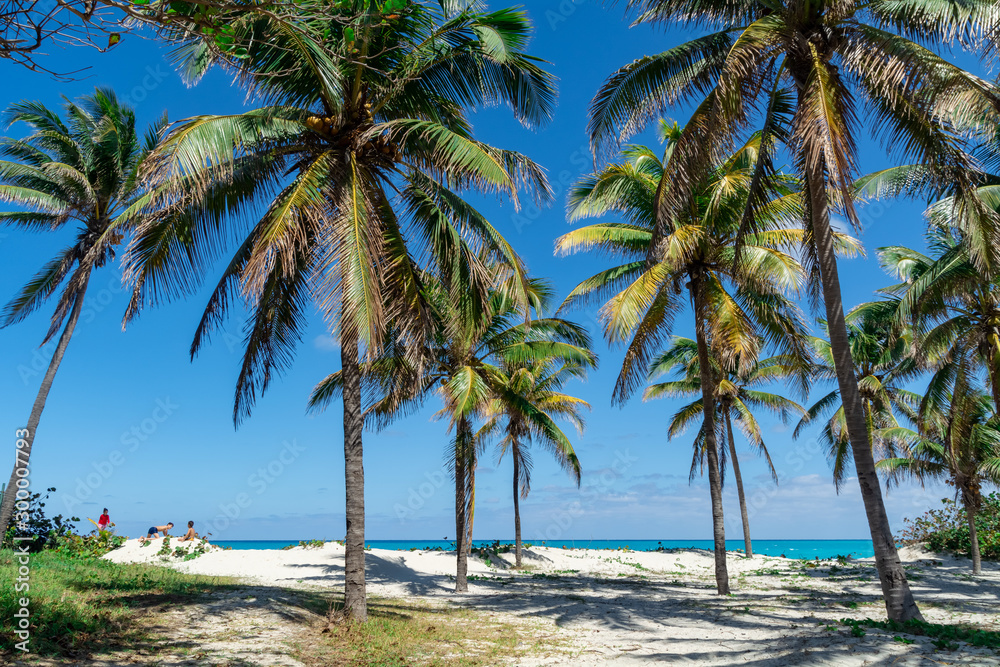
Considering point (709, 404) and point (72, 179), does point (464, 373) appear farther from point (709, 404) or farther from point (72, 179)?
point (72, 179)

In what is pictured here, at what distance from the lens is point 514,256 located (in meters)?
10.1

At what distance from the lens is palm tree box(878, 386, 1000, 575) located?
1405cm

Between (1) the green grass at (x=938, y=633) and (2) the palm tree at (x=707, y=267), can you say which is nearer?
(1) the green grass at (x=938, y=633)

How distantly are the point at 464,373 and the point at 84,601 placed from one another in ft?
24.3

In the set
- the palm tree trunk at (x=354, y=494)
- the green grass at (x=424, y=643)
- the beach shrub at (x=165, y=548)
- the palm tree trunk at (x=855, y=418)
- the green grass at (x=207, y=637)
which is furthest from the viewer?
the beach shrub at (x=165, y=548)

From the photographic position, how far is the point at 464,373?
507 inches

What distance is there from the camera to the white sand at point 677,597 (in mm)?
7551

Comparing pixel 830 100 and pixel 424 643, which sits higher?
pixel 830 100

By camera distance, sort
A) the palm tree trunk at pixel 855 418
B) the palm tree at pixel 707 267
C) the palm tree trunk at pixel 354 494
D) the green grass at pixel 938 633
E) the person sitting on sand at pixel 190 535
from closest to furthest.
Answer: the green grass at pixel 938 633 → the palm tree trunk at pixel 855 418 → the palm tree trunk at pixel 354 494 → the palm tree at pixel 707 267 → the person sitting on sand at pixel 190 535

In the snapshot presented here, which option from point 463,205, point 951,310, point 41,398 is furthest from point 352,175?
point 951,310

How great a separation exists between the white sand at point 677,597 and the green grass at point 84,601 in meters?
3.75

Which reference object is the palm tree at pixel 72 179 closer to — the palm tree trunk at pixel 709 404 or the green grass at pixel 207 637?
the green grass at pixel 207 637

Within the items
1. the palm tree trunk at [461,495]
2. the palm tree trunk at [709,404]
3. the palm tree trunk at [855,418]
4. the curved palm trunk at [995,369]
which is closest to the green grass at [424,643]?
the palm tree trunk at [461,495]

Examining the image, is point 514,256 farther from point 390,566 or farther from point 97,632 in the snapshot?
point 390,566
